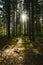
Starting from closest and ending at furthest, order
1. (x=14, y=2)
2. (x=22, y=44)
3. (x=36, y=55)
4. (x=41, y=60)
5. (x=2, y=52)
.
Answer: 1. (x=41, y=60)
2. (x=36, y=55)
3. (x=2, y=52)
4. (x=22, y=44)
5. (x=14, y=2)

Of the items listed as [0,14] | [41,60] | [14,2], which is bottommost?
[41,60]

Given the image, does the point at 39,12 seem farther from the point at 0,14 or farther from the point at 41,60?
the point at 41,60

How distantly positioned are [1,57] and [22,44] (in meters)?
2.00

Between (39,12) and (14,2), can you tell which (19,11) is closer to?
(14,2)

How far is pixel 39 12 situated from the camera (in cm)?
1734

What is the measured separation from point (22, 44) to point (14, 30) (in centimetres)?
935

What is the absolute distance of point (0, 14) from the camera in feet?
59.8

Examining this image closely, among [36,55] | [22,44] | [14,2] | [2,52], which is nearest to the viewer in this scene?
[36,55]

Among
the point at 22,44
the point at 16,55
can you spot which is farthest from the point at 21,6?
the point at 16,55

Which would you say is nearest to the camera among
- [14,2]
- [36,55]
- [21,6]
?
[36,55]

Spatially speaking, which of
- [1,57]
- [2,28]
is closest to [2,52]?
[1,57]

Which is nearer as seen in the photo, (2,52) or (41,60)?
(41,60)

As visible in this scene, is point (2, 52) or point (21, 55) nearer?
point (21, 55)

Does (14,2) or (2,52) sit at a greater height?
(14,2)
